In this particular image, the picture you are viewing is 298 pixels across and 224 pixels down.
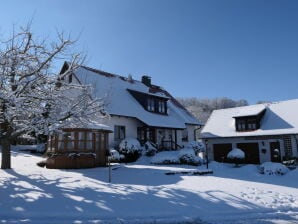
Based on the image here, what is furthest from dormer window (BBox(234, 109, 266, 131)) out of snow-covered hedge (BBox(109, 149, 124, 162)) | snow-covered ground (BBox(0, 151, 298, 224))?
snow-covered ground (BBox(0, 151, 298, 224))

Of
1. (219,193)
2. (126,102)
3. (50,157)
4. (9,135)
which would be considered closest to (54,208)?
(219,193)

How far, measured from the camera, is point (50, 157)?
17484 mm

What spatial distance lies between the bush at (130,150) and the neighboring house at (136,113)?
1.68 m

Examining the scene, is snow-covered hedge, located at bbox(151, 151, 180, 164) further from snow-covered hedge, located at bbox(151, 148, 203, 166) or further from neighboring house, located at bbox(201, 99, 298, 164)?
neighboring house, located at bbox(201, 99, 298, 164)

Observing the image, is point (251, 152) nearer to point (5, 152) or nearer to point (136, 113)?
point (136, 113)

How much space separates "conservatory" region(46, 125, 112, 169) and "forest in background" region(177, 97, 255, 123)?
216 feet

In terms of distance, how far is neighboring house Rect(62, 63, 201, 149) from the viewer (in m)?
25.8

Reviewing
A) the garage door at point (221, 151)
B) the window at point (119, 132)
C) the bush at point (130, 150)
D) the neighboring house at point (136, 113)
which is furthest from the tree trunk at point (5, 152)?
the garage door at point (221, 151)

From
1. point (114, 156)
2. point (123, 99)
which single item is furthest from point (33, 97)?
point (123, 99)

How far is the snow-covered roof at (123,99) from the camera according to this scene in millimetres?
25703

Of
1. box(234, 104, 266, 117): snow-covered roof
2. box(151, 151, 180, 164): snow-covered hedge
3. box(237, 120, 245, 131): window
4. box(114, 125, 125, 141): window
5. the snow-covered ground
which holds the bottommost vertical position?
the snow-covered ground

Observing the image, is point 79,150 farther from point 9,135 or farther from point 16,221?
point 16,221

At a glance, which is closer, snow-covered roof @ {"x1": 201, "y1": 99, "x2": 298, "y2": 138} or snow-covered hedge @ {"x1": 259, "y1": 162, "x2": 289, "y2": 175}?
snow-covered hedge @ {"x1": 259, "y1": 162, "x2": 289, "y2": 175}

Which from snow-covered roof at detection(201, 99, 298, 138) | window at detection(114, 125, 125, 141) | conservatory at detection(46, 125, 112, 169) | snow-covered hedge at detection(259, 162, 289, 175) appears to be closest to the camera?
conservatory at detection(46, 125, 112, 169)
